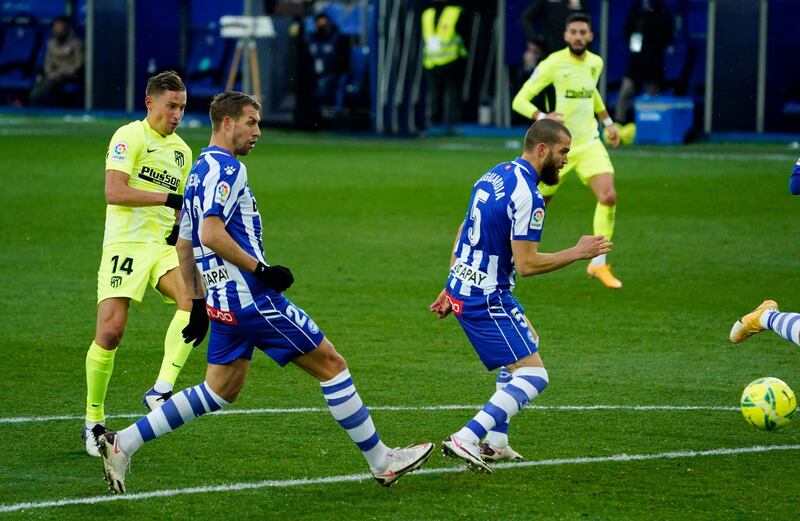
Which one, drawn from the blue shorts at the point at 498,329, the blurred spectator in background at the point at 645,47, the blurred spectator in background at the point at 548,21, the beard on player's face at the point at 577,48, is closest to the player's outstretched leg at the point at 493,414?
the blue shorts at the point at 498,329

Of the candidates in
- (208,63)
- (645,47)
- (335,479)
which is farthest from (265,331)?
(208,63)

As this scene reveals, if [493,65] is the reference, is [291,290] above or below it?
below

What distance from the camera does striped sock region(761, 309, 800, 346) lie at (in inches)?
308

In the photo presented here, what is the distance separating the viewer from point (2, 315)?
11117 millimetres

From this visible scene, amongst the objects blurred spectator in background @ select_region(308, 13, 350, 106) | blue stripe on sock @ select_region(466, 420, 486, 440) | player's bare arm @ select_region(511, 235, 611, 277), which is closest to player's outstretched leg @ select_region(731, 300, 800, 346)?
player's bare arm @ select_region(511, 235, 611, 277)

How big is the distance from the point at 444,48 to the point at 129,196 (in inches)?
782

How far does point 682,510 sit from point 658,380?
2808 mm

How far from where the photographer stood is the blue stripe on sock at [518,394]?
Answer: 678cm

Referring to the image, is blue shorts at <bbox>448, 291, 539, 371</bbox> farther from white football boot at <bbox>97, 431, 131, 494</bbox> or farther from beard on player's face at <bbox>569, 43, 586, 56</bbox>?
beard on player's face at <bbox>569, 43, 586, 56</bbox>

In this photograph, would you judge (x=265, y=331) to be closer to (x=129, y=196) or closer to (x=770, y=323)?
(x=129, y=196)

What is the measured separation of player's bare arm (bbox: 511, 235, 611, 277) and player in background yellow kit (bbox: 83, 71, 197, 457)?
183 centimetres

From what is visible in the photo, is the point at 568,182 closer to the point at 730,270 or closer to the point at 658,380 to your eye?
the point at 730,270

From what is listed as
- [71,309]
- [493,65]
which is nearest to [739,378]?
[71,309]

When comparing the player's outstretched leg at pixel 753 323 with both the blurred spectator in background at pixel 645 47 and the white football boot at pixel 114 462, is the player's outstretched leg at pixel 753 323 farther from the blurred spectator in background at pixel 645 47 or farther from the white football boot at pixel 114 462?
the blurred spectator in background at pixel 645 47
